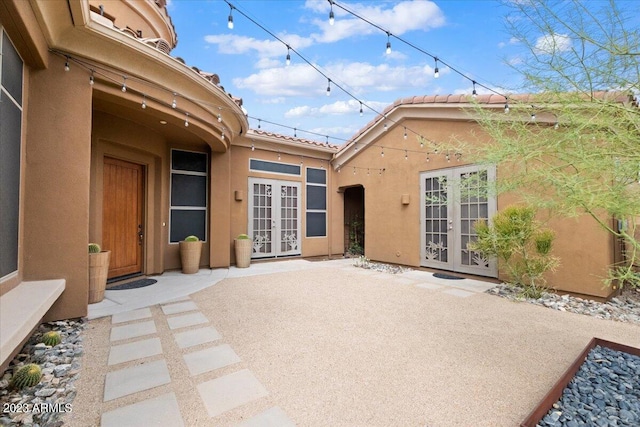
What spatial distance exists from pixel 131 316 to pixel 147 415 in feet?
7.40

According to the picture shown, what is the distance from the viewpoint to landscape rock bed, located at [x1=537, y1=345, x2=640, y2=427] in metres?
1.79

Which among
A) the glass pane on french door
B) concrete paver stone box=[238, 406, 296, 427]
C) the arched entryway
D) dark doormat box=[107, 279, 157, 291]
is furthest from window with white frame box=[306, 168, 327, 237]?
concrete paver stone box=[238, 406, 296, 427]

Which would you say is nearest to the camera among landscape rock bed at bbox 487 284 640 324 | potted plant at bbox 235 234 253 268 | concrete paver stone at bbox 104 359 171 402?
concrete paver stone at bbox 104 359 171 402

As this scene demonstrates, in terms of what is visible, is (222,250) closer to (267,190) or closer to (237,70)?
(267,190)

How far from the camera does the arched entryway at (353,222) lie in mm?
10328

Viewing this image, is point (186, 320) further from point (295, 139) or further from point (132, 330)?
point (295, 139)

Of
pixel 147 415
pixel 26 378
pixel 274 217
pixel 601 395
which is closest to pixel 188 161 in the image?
pixel 274 217

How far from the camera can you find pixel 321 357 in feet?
8.66

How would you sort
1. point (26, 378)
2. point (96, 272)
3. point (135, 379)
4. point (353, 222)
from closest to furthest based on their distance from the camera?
point (26, 378) < point (135, 379) < point (96, 272) < point (353, 222)

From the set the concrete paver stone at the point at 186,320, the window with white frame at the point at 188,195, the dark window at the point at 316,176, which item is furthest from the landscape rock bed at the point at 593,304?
the window with white frame at the point at 188,195

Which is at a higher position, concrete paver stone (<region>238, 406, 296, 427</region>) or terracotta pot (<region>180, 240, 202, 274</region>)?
terracotta pot (<region>180, 240, 202, 274</region>)

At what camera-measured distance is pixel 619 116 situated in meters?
1.68

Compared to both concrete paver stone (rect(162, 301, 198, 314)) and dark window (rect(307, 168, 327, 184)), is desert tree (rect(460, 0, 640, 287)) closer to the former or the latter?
concrete paver stone (rect(162, 301, 198, 314))

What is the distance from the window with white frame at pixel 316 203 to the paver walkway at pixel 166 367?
502 cm
